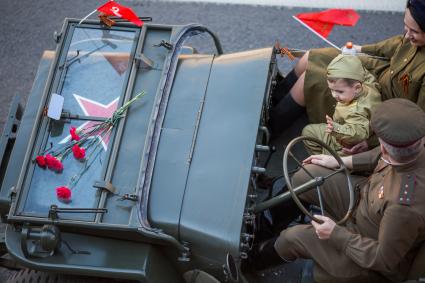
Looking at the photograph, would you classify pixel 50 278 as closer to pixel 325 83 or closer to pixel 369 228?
pixel 369 228

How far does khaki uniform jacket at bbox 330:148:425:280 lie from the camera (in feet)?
8.69

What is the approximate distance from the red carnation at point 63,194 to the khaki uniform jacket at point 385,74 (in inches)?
56.4

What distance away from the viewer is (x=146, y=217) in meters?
2.92

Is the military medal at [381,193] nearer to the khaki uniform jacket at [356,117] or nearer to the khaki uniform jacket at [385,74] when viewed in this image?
the khaki uniform jacket at [356,117]

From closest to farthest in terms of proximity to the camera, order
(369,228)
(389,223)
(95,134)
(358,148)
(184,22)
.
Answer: (389,223), (369,228), (95,134), (358,148), (184,22)

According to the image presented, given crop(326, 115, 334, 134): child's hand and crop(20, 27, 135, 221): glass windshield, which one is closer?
crop(20, 27, 135, 221): glass windshield

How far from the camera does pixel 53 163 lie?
307 cm

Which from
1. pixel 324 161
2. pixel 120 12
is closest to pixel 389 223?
pixel 324 161

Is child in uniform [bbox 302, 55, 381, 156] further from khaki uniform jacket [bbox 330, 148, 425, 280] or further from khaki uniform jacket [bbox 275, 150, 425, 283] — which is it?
khaki uniform jacket [bbox 330, 148, 425, 280]

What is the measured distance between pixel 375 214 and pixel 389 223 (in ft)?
0.74

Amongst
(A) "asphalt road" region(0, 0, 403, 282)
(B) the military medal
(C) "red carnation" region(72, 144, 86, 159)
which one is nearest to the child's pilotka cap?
(B) the military medal

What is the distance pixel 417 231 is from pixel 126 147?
1387mm

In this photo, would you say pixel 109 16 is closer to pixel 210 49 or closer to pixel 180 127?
pixel 180 127

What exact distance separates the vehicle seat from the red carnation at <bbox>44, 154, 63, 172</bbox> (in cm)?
170
